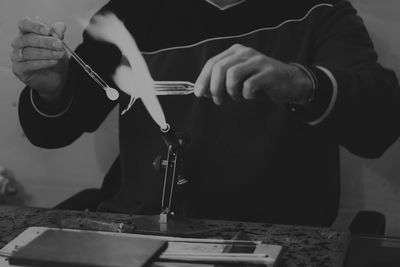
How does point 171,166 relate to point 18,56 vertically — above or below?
below

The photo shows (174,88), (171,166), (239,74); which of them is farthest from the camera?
(174,88)

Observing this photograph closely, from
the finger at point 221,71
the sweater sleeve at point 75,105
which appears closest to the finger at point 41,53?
the sweater sleeve at point 75,105

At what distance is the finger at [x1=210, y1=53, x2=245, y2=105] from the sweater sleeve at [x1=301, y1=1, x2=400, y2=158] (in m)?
0.18

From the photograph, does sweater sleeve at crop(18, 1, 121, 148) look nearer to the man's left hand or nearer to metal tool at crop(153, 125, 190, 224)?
metal tool at crop(153, 125, 190, 224)

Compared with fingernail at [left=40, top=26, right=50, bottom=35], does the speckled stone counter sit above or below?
below

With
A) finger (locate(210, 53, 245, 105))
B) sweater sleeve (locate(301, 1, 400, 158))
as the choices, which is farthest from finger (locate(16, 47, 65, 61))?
sweater sleeve (locate(301, 1, 400, 158))

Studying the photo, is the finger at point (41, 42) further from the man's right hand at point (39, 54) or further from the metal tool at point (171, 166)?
the metal tool at point (171, 166)

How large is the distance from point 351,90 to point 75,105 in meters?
0.71

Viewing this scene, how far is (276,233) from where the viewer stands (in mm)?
1128

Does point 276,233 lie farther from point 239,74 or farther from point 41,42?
point 41,42

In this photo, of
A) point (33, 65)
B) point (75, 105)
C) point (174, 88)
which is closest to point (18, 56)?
point (33, 65)

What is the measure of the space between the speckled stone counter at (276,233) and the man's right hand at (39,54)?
1.02 ft

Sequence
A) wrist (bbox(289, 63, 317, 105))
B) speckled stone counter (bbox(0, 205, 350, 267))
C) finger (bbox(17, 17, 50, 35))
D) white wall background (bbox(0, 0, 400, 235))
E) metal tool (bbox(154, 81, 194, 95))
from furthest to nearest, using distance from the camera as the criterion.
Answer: white wall background (bbox(0, 0, 400, 235))
metal tool (bbox(154, 81, 194, 95))
finger (bbox(17, 17, 50, 35))
wrist (bbox(289, 63, 317, 105))
speckled stone counter (bbox(0, 205, 350, 267))

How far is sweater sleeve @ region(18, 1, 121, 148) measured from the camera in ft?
5.10
